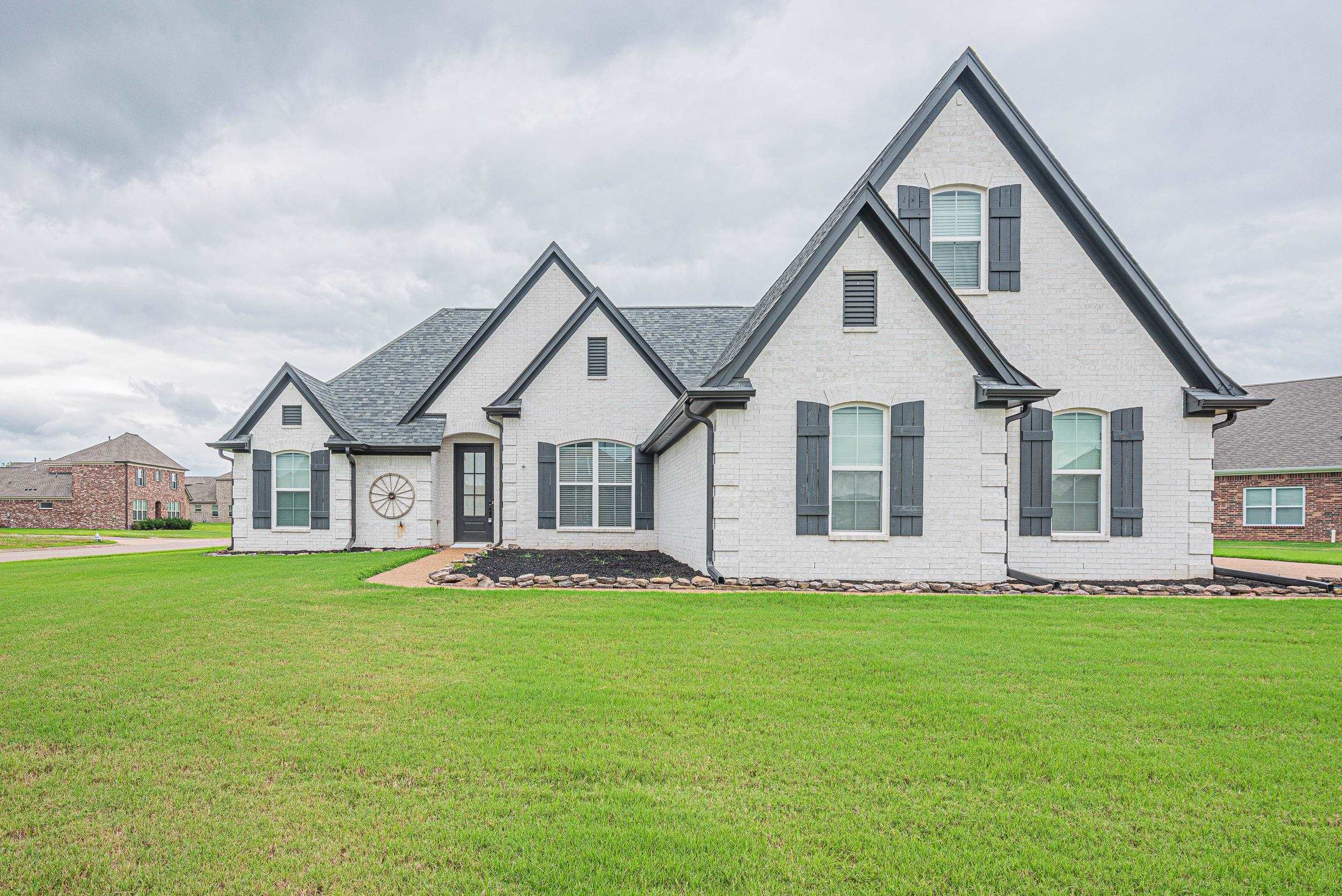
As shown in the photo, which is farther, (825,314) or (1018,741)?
(825,314)

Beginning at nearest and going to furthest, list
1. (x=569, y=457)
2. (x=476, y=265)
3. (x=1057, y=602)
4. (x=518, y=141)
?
(x=1057, y=602) < (x=569, y=457) < (x=518, y=141) < (x=476, y=265)

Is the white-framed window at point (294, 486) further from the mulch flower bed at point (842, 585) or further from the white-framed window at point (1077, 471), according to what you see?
the white-framed window at point (1077, 471)

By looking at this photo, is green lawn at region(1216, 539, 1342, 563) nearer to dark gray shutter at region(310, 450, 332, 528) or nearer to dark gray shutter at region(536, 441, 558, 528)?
dark gray shutter at region(536, 441, 558, 528)

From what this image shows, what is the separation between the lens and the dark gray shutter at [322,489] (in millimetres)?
15359

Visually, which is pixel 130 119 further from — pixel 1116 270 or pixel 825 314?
pixel 1116 270

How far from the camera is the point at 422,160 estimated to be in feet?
65.1

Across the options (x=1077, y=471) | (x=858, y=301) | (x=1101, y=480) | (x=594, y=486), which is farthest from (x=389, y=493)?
(x=1101, y=480)

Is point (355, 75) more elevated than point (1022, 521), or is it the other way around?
point (355, 75)

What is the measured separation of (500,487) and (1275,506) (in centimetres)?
2672

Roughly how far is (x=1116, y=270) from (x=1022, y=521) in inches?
171

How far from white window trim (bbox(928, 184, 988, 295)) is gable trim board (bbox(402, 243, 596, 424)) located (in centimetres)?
762

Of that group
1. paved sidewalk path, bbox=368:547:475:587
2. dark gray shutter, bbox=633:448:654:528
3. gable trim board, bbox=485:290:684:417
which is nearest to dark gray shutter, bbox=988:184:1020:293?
gable trim board, bbox=485:290:684:417

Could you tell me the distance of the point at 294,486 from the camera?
51.1ft

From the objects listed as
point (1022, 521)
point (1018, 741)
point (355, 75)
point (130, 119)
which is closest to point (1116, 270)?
point (1022, 521)
